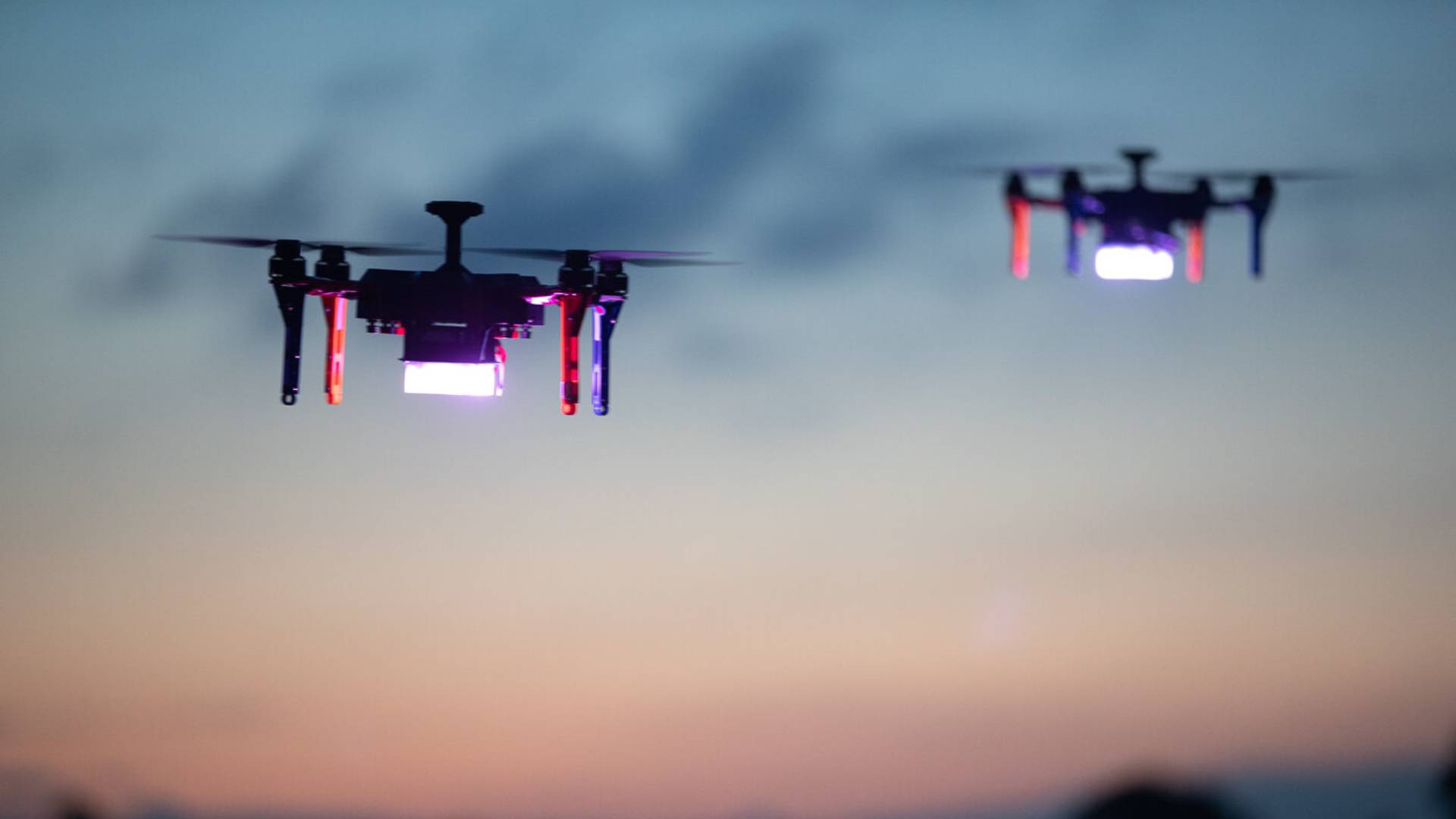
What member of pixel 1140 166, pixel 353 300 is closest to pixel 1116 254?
pixel 1140 166

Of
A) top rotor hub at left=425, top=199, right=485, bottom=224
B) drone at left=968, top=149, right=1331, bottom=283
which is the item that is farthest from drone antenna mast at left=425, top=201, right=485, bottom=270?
drone at left=968, top=149, right=1331, bottom=283

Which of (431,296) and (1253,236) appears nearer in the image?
(1253,236)

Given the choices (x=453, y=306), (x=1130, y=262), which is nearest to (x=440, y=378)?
(x=453, y=306)

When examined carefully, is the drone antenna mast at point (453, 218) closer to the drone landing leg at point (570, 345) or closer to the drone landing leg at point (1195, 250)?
the drone landing leg at point (570, 345)

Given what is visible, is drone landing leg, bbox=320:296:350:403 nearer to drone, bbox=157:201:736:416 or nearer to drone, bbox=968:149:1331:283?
drone, bbox=157:201:736:416

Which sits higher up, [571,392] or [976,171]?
[976,171]

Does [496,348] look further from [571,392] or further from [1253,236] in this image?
[1253,236]

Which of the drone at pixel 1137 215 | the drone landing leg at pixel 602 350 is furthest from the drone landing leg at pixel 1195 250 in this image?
the drone landing leg at pixel 602 350
